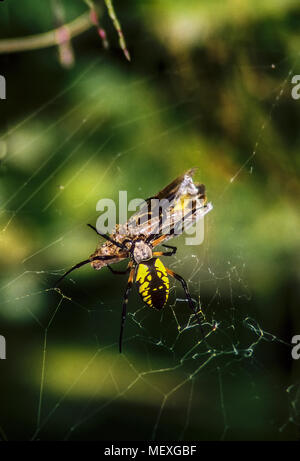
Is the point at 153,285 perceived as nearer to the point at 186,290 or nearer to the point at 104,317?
the point at 186,290

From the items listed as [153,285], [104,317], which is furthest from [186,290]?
[104,317]

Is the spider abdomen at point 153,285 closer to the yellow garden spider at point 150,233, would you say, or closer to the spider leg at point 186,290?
the yellow garden spider at point 150,233

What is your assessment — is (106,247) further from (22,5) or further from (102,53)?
(22,5)

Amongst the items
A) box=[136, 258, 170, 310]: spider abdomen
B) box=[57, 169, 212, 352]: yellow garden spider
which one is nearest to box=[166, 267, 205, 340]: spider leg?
box=[57, 169, 212, 352]: yellow garden spider

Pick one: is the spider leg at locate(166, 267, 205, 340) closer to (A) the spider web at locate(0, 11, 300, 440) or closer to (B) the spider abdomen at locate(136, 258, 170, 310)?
(A) the spider web at locate(0, 11, 300, 440)

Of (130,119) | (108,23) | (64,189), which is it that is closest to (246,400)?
(64,189)

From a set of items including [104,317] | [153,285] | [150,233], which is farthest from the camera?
[104,317]
